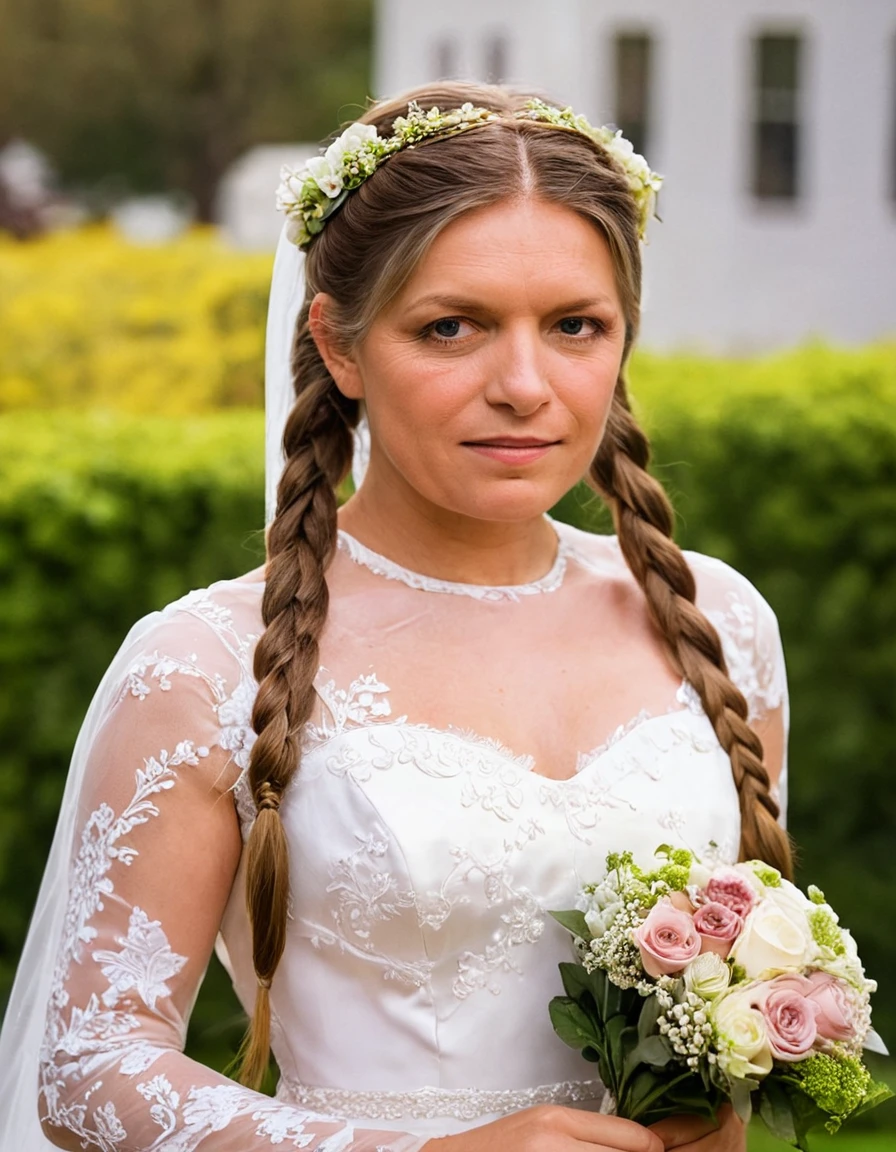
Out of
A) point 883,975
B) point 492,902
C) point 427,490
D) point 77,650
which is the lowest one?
point 883,975

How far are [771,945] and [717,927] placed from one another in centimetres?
8

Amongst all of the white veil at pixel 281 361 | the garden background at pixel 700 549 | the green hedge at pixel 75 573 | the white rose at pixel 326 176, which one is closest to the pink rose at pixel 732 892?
the white veil at pixel 281 361

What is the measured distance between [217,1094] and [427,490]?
97cm

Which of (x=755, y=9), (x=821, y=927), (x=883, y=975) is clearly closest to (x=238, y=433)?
(x=883, y=975)

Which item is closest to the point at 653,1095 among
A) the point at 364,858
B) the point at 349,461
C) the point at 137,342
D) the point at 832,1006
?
the point at 832,1006

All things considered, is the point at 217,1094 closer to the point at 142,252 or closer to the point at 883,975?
the point at 883,975

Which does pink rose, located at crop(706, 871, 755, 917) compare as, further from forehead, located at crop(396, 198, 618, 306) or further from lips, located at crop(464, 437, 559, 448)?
forehead, located at crop(396, 198, 618, 306)

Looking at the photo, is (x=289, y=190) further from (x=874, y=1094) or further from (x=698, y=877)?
(x=874, y=1094)

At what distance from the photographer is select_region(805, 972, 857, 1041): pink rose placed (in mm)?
2385

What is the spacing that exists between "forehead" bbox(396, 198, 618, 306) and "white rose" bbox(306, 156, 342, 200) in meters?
0.28

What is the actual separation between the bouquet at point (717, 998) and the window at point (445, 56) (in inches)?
773

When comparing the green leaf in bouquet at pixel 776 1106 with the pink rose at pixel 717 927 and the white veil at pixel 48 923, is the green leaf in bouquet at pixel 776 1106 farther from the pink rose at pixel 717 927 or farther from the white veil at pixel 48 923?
the white veil at pixel 48 923

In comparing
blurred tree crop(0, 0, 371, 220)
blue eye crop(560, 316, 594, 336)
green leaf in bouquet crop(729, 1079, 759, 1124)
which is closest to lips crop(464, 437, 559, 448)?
blue eye crop(560, 316, 594, 336)

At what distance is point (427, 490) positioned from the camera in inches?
107
